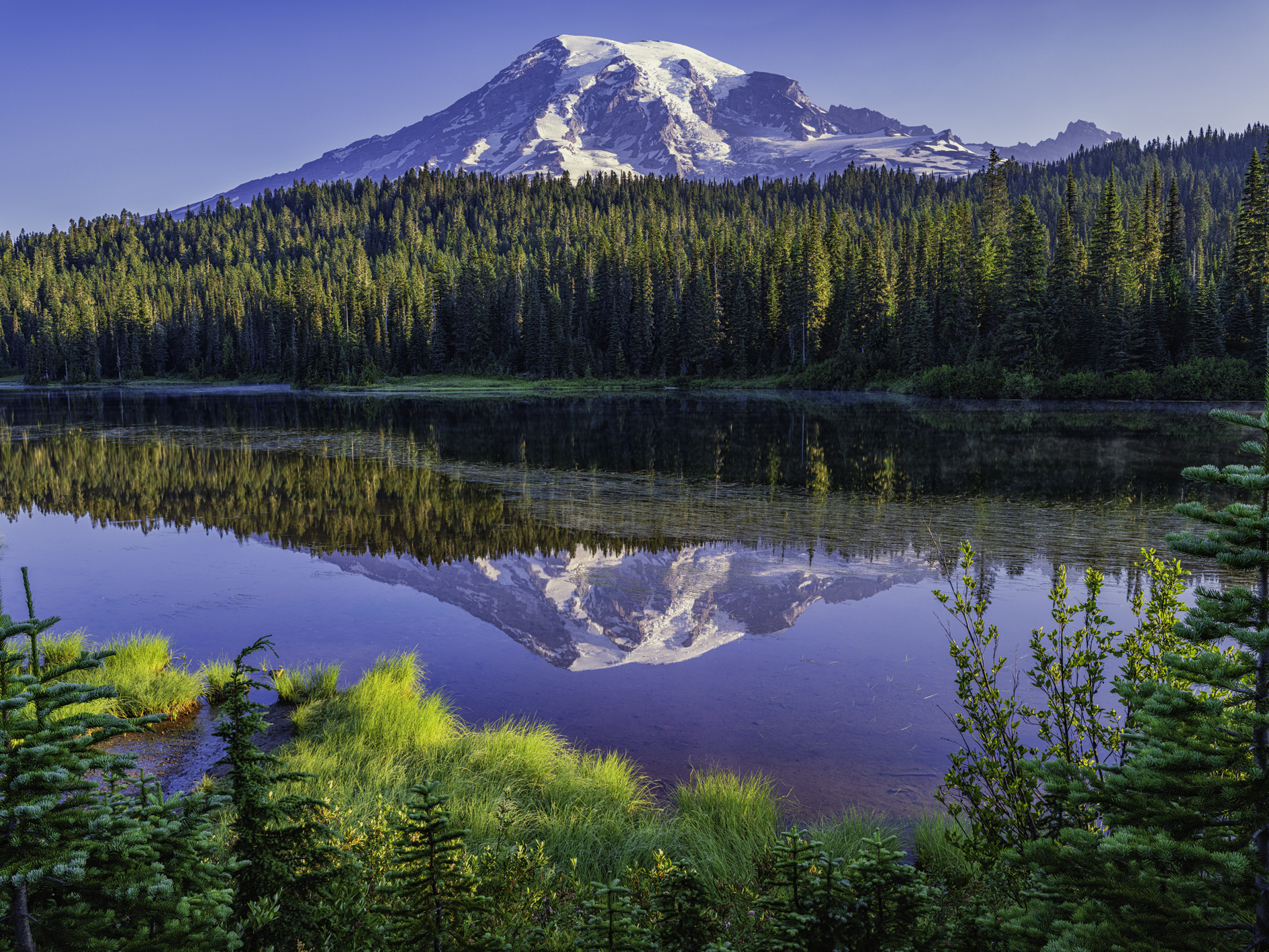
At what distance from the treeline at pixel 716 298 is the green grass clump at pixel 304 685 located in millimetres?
68434

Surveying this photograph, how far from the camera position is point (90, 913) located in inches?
113

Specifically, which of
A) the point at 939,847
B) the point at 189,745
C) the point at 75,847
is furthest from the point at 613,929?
the point at 189,745

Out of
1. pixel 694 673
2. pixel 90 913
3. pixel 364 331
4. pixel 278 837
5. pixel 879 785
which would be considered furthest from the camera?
pixel 364 331

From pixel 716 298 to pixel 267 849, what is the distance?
10300 cm

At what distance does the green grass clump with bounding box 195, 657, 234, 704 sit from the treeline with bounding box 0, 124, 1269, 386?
6900cm

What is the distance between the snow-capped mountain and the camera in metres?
12.3

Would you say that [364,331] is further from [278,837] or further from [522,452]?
[278,837]

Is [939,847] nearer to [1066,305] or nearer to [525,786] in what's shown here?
[525,786]

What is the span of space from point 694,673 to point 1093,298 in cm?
7752

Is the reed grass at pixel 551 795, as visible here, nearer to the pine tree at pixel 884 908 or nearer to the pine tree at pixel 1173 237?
the pine tree at pixel 884 908

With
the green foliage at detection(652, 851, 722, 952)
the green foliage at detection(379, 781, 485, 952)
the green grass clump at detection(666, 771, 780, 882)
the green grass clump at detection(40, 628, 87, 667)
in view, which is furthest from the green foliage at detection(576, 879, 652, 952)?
the green grass clump at detection(40, 628, 87, 667)

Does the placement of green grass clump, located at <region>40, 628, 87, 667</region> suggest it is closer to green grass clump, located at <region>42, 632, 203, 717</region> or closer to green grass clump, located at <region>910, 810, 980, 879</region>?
green grass clump, located at <region>42, 632, 203, 717</region>

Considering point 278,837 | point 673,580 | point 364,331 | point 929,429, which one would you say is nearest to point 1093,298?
point 929,429

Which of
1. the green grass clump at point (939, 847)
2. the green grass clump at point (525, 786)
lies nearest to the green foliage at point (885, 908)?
the green grass clump at point (939, 847)
